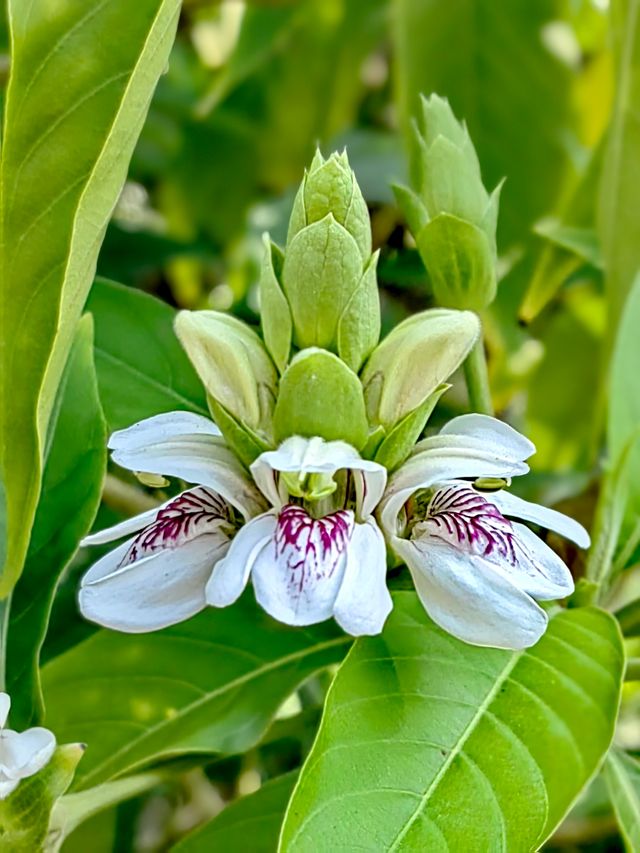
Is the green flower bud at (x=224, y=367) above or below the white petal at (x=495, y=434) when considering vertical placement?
above

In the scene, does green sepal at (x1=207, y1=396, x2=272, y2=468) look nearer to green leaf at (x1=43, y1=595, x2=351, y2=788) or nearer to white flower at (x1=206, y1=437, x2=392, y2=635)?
white flower at (x1=206, y1=437, x2=392, y2=635)

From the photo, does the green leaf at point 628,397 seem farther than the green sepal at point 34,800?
Yes

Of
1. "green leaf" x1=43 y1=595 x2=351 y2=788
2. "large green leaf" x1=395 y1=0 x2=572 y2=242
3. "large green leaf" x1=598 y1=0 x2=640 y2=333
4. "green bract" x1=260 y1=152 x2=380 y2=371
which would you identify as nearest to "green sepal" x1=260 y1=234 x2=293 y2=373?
"green bract" x1=260 y1=152 x2=380 y2=371

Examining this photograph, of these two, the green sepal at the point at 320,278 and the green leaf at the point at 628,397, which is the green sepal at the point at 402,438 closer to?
the green sepal at the point at 320,278

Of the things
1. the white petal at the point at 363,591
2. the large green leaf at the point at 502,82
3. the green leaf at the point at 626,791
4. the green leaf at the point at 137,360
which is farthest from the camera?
the large green leaf at the point at 502,82

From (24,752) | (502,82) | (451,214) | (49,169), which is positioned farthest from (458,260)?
(502,82)

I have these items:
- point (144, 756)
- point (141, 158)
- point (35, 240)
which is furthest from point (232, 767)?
point (141, 158)

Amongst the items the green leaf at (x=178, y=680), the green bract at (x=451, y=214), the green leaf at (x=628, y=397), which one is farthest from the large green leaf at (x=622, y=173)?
the green leaf at (x=178, y=680)

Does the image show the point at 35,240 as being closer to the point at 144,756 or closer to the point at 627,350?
the point at 144,756

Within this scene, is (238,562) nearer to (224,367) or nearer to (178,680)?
(224,367)
